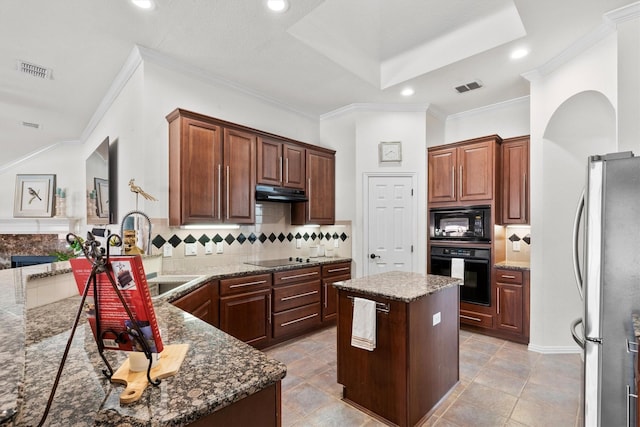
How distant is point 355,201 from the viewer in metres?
4.33

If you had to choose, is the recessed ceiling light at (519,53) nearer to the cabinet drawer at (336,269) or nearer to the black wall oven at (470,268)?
the black wall oven at (470,268)

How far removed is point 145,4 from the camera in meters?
2.32

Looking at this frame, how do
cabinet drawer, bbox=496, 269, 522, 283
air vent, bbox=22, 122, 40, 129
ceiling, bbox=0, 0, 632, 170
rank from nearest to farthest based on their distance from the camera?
ceiling, bbox=0, 0, 632, 170, cabinet drawer, bbox=496, 269, 522, 283, air vent, bbox=22, 122, 40, 129

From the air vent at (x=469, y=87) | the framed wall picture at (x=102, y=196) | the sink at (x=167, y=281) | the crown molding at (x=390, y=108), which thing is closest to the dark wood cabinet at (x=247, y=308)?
the sink at (x=167, y=281)

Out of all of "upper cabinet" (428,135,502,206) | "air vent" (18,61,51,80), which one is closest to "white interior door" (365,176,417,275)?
"upper cabinet" (428,135,502,206)

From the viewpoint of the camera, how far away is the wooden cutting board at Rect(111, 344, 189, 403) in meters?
0.73

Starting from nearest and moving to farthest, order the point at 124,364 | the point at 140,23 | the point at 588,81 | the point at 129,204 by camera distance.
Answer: the point at 124,364 → the point at 140,23 → the point at 588,81 → the point at 129,204

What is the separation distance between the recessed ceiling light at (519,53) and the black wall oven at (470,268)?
2102 mm

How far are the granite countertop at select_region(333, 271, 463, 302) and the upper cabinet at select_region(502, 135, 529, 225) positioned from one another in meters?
1.81

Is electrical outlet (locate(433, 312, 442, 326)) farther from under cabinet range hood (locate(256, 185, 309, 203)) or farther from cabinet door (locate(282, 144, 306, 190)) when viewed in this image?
cabinet door (locate(282, 144, 306, 190))

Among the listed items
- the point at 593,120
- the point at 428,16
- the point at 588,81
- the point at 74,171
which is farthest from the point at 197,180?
the point at 74,171

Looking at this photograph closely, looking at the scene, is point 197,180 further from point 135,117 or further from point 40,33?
point 40,33

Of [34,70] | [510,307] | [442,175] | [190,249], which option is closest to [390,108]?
[442,175]

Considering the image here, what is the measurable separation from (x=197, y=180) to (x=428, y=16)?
107 inches
